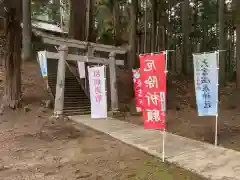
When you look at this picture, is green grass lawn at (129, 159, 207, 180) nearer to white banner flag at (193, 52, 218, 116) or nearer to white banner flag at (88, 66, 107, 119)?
white banner flag at (193, 52, 218, 116)

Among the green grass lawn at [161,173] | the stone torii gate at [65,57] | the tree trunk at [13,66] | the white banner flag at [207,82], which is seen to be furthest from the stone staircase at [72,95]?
the green grass lawn at [161,173]

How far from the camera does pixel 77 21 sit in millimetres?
16859

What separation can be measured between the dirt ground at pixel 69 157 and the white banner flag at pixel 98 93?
946 millimetres

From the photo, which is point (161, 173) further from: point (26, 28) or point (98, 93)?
point (26, 28)

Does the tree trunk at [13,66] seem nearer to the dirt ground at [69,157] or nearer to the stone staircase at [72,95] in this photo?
the dirt ground at [69,157]

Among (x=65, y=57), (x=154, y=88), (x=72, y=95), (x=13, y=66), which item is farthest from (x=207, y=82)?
(x=72, y=95)

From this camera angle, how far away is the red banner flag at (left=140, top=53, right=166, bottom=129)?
5617 mm

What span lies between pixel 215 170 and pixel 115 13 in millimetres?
16891

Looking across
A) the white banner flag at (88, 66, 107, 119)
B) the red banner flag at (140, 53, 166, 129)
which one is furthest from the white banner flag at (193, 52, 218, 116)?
the white banner flag at (88, 66, 107, 119)

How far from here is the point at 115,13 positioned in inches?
800

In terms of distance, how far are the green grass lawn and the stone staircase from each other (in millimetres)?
6974

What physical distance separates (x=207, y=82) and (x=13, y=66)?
7645mm

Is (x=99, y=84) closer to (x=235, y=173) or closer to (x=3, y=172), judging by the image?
(x=3, y=172)

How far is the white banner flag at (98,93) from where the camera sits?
10078mm
